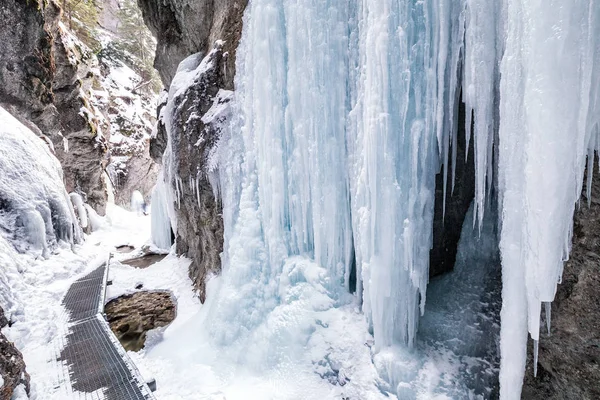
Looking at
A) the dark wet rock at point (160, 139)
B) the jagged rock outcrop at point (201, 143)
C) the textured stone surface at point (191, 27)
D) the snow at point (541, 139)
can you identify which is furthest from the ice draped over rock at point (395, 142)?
the dark wet rock at point (160, 139)

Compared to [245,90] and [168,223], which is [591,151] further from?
[168,223]

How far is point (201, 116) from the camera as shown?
693 cm

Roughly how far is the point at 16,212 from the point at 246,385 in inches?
305

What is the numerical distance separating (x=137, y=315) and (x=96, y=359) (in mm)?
2619

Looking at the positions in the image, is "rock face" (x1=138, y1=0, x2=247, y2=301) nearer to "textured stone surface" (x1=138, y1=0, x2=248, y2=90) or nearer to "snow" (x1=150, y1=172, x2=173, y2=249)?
"textured stone surface" (x1=138, y1=0, x2=248, y2=90)

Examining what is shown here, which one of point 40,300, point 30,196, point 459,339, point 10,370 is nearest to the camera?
point 10,370

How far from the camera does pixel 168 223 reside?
12766 mm

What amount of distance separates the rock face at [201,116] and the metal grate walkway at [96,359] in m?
2.07

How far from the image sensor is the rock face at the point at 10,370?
3.22 metres

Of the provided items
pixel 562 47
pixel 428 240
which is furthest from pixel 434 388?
pixel 562 47

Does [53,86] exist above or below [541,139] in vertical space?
above

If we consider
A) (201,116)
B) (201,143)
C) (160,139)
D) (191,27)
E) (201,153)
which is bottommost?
(201,153)

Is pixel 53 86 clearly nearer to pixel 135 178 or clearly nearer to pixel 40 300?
pixel 135 178

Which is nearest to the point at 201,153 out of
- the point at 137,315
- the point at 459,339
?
the point at 137,315
